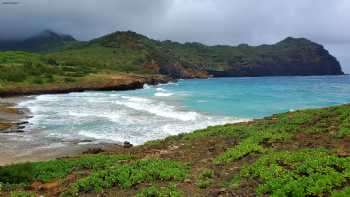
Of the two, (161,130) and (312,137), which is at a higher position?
(312,137)

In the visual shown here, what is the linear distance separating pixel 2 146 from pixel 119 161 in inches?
488

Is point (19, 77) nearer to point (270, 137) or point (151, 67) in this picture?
point (270, 137)

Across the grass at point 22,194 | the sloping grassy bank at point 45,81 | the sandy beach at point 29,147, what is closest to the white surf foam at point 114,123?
the sandy beach at point 29,147

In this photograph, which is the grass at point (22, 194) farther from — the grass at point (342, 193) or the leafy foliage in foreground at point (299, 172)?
the grass at point (342, 193)

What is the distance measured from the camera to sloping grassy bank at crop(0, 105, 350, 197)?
38.1 feet

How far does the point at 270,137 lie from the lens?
56.6 ft

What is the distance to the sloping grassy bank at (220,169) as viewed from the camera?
38.1ft

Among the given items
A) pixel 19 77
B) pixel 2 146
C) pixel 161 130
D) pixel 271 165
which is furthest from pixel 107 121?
pixel 19 77

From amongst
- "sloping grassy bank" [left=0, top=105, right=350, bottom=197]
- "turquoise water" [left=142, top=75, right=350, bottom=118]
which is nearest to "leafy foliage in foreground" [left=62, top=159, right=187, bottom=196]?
"sloping grassy bank" [left=0, top=105, right=350, bottom=197]

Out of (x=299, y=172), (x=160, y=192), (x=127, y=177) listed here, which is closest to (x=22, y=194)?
(x=127, y=177)

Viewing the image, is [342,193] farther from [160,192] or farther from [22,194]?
[22,194]

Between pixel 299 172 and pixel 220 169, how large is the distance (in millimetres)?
3046

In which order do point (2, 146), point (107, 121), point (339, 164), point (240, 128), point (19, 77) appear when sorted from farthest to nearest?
point (19, 77), point (107, 121), point (2, 146), point (240, 128), point (339, 164)

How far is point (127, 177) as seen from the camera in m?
13.8
